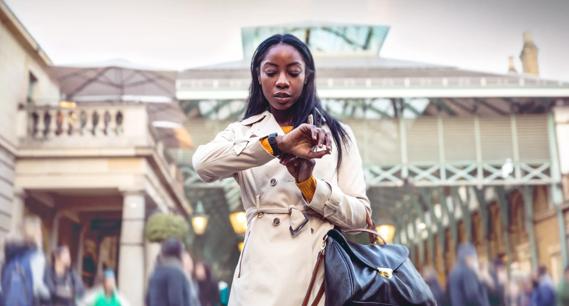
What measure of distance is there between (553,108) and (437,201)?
9.86 m

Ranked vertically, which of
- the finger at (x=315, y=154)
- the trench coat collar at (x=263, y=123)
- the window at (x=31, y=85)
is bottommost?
the finger at (x=315, y=154)

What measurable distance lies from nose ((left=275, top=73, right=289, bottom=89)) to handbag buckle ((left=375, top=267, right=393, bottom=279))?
0.57 metres

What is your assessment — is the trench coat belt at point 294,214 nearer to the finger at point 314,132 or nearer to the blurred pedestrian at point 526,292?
the finger at point 314,132

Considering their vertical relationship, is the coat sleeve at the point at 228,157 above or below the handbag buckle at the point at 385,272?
above

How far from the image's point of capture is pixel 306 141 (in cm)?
191

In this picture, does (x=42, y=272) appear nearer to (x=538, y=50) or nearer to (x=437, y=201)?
(x=538, y=50)

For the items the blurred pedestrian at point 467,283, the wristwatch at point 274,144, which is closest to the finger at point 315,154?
the wristwatch at point 274,144

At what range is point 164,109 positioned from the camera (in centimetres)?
2322

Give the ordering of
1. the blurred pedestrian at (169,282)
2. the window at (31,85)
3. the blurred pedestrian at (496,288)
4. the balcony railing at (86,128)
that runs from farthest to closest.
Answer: the window at (31,85) → the balcony railing at (86,128) → the blurred pedestrian at (496,288) → the blurred pedestrian at (169,282)

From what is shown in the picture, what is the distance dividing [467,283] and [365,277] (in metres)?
8.84

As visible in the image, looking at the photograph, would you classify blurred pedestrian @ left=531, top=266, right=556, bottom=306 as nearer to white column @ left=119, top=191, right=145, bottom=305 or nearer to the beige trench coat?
white column @ left=119, top=191, right=145, bottom=305

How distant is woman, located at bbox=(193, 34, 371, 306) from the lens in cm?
201

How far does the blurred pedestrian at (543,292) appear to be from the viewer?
43.5 ft

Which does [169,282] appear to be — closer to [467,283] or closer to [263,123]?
[467,283]
